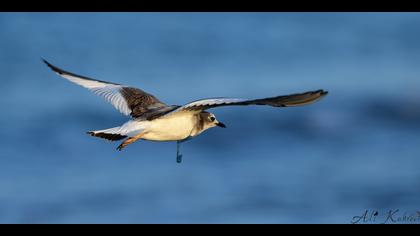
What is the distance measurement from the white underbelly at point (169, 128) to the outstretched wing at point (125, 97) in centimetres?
52

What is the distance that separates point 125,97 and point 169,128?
129 centimetres

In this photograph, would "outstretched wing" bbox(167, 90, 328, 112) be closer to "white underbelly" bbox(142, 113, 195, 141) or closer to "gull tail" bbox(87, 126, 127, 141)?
"white underbelly" bbox(142, 113, 195, 141)

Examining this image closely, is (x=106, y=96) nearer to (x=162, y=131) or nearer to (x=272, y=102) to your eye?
(x=162, y=131)

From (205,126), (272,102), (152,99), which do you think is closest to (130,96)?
(152,99)

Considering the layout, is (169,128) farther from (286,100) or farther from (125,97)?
(286,100)

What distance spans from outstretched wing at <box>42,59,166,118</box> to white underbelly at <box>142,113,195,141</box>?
1.70 ft

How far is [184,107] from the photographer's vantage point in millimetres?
9398

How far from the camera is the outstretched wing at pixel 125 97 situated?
1053 cm

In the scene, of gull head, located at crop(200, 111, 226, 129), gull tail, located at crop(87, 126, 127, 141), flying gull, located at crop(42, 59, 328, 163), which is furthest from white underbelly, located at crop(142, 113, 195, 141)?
gull head, located at crop(200, 111, 226, 129)

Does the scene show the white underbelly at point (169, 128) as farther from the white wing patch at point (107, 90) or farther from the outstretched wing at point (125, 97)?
the white wing patch at point (107, 90)

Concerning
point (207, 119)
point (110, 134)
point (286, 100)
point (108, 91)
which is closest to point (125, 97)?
point (108, 91)

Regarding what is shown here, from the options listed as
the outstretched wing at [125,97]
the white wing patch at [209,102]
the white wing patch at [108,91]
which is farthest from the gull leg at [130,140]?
the white wing patch at [108,91]

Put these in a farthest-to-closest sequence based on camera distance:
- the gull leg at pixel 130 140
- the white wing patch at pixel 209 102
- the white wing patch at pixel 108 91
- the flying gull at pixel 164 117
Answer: the white wing patch at pixel 108 91, the gull leg at pixel 130 140, the white wing patch at pixel 209 102, the flying gull at pixel 164 117

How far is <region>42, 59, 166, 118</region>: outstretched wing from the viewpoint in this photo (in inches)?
415
